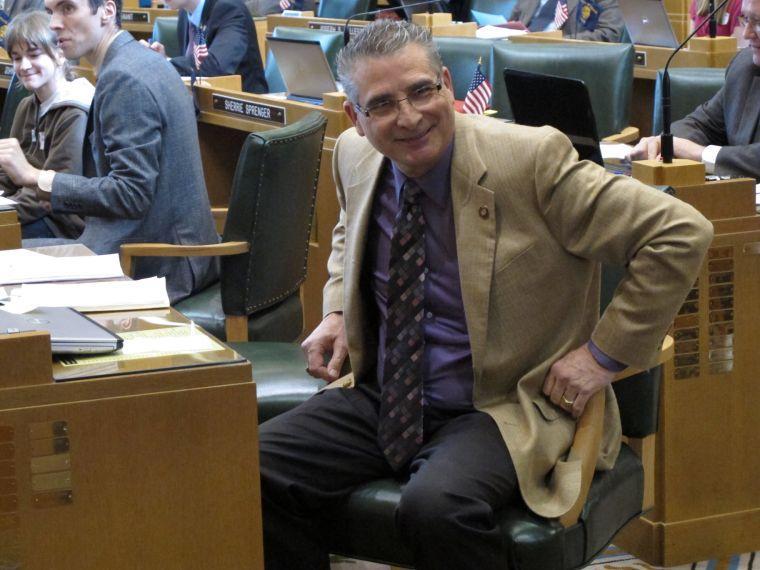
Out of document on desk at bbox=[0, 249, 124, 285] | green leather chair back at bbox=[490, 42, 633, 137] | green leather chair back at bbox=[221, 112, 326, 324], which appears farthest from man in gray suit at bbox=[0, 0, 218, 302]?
green leather chair back at bbox=[490, 42, 633, 137]

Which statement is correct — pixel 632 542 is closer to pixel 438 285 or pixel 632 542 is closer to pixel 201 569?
pixel 438 285

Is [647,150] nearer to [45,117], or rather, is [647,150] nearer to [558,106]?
[558,106]

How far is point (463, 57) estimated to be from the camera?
16.0 ft

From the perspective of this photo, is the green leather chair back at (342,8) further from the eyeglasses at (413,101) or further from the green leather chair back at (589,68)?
the eyeglasses at (413,101)

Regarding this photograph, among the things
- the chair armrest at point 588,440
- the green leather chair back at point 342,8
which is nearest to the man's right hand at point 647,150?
the chair armrest at point 588,440

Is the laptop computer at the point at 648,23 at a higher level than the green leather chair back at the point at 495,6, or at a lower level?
higher

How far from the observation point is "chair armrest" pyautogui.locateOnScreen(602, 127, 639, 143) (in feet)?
14.7

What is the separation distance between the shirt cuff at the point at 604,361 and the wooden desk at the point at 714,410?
0.65 meters

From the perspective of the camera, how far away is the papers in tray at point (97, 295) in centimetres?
209

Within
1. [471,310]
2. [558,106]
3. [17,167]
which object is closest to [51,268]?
[471,310]

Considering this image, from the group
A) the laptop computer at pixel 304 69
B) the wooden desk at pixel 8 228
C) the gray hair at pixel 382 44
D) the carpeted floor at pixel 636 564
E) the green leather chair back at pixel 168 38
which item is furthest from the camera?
the green leather chair back at pixel 168 38

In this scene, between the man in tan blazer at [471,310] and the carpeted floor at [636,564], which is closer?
the man in tan blazer at [471,310]

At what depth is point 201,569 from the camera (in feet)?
5.90

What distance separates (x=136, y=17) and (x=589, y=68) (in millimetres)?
4588
